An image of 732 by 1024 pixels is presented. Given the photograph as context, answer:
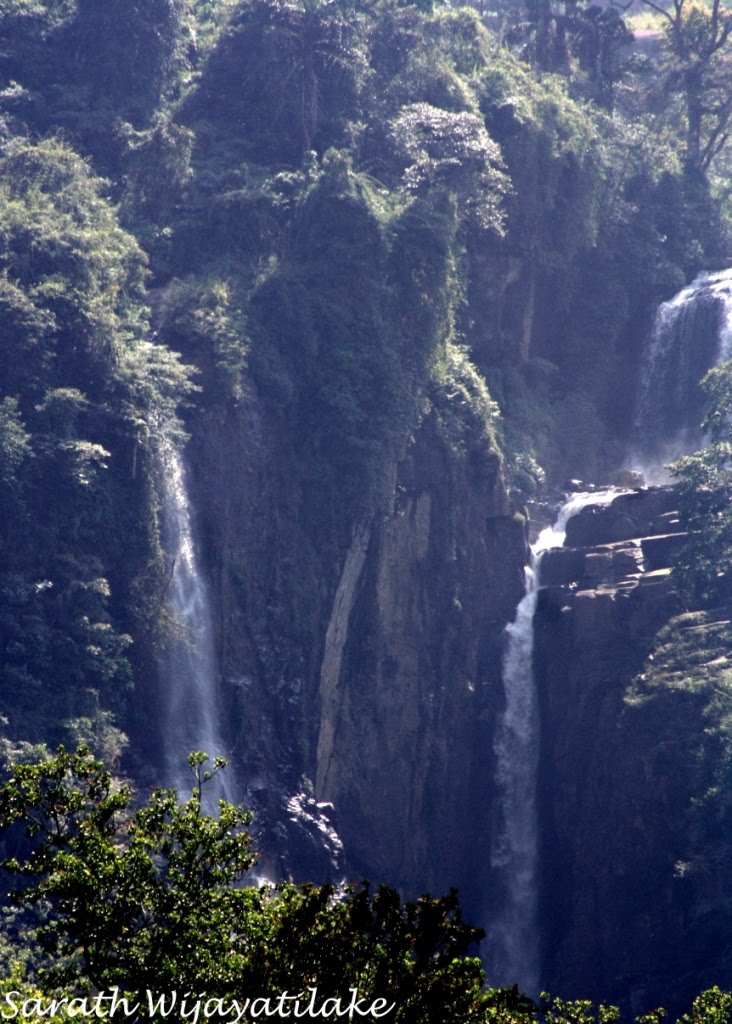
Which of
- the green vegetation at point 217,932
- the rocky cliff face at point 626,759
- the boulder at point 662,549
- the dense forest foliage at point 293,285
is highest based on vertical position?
the dense forest foliage at point 293,285

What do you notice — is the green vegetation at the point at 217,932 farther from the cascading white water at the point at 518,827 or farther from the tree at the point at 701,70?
the tree at the point at 701,70

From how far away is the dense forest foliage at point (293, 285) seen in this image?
32.8m

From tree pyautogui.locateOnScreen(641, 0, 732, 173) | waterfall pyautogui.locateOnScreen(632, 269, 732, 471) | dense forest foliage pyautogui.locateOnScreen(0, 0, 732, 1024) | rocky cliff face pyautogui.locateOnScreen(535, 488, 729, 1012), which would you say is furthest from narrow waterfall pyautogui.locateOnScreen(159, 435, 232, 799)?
tree pyautogui.locateOnScreen(641, 0, 732, 173)

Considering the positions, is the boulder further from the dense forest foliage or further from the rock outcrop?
the dense forest foliage

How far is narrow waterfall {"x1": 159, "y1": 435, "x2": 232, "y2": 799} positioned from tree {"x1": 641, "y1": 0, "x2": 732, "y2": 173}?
31355 millimetres

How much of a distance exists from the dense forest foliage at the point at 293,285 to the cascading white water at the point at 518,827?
4.40m

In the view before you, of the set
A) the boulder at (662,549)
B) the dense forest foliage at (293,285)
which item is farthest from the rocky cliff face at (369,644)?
the boulder at (662,549)

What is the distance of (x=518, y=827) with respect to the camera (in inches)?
1607

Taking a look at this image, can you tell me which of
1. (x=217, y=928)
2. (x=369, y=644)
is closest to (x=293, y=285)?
(x=369, y=644)

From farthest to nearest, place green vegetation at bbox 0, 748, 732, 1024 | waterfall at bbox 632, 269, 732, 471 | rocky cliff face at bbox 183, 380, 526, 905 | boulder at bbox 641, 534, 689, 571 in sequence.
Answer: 1. waterfall at bbox 632, 269, 732, 471
2. boulder at bbox 641, 534, 689, 571
3. rocky cliff face at bbox 183, 380, 526, 905
4. green vegetation at bbox 0, 748, 732, 1024

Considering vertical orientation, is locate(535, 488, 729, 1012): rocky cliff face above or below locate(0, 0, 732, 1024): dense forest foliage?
below

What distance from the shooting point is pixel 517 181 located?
50.4m

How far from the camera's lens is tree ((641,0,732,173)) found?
190 feet

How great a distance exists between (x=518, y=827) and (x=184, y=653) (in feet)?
38.9
